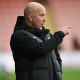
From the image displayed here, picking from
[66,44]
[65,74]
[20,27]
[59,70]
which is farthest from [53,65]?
[66,44]

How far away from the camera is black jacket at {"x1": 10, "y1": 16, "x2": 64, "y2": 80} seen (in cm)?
540

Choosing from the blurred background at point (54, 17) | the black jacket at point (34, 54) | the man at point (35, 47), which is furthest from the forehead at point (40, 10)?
the blurred background at point (54, 17)

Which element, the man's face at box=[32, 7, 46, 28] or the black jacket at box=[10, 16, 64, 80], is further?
the man's face at box=[32, 7, 46, 28]

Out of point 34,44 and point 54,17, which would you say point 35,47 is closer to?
point 34,44

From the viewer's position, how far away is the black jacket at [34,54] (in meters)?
5.40

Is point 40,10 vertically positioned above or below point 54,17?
above

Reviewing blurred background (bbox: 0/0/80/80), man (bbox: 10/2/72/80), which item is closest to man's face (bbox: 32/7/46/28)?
man (bbox: 10/2/72/80)

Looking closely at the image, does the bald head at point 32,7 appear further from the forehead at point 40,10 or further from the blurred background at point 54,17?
the blurred background at point 54,17

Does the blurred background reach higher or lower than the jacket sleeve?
lower

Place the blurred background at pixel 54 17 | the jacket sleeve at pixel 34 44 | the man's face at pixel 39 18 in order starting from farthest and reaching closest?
the blurred background at pixel 54 17 → the man's face at pixel 39 18 → the jacket sleeve at pixel 34 44

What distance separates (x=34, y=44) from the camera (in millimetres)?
5441

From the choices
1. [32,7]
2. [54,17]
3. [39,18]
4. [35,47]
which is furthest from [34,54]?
[54,17]

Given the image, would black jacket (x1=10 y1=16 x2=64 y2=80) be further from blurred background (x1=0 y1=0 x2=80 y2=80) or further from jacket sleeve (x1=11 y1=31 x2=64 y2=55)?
blurred background (x1=0 y1=0 x2=80 y2=80)

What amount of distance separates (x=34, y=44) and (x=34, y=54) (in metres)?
0.10
